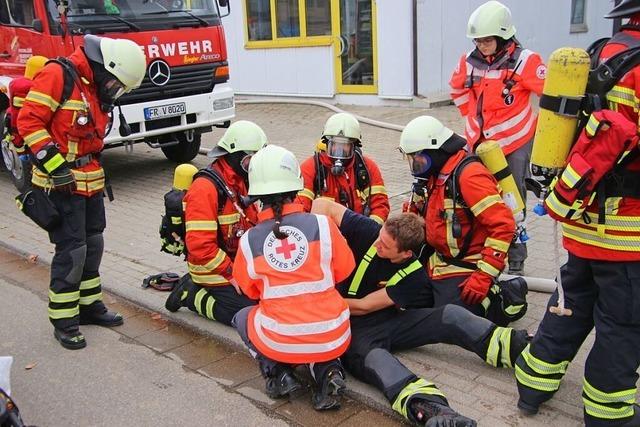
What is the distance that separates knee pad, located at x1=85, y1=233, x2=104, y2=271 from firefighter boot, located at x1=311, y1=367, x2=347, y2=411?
6.24 ft

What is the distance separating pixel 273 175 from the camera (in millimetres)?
3145

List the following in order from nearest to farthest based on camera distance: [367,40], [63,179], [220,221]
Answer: [63,179], [220,221], [367,40]

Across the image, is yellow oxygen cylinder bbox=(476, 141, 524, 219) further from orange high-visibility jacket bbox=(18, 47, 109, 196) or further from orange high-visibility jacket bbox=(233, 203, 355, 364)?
orange high-visibility jacket bbox=(18, 47, 109, 196)

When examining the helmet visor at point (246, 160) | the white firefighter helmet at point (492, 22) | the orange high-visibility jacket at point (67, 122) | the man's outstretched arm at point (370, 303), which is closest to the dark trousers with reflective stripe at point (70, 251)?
the orange high-visibility jacket at point (67, 122)

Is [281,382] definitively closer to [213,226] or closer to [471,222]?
[213,226]

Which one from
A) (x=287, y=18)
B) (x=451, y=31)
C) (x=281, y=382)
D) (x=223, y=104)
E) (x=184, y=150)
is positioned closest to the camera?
(x=281, y=382)

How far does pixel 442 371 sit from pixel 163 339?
1.78 meters

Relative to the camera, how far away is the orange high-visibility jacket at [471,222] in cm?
369

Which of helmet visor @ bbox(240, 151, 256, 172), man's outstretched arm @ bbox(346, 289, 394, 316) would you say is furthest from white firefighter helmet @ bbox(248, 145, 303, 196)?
helmet visor @ bbox(240, 151, 256, 172)

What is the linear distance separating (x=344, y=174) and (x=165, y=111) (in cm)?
417

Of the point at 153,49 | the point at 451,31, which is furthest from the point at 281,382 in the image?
the point at 451,31

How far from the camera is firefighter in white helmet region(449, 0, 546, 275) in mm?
4520

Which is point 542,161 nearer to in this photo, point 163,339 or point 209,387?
point 209,387

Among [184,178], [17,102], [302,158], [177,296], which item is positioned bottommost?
[302,158]
